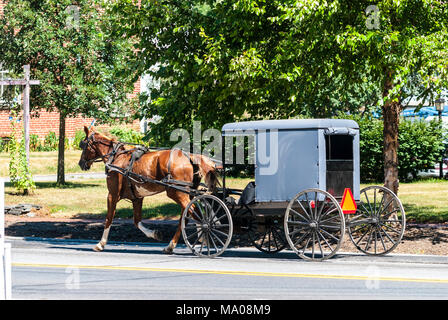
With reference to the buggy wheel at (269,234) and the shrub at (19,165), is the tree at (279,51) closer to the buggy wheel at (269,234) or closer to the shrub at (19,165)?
the buggy wheel at (269,234)

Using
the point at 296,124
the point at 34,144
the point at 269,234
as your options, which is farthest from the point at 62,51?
the point at 296,124

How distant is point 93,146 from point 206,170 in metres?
2.77

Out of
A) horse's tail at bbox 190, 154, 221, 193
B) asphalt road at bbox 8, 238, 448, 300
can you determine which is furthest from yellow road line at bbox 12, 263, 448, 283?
horse's tail at bbox 190, 154, 221, 193

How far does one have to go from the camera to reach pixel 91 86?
26.0m

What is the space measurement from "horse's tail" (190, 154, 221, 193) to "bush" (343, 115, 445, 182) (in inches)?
661

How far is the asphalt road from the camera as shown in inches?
352

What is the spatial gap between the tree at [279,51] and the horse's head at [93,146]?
157cm

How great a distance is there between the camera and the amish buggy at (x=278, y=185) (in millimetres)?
11633

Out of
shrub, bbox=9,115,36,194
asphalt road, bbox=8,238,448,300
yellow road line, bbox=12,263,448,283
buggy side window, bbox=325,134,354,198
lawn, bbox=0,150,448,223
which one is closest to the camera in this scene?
asphalt road, bbox=8,238,448,300

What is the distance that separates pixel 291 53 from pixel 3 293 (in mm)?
8068

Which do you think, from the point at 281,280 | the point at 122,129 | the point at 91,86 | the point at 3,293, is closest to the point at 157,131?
the point at 281,280

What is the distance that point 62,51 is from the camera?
2559 cm

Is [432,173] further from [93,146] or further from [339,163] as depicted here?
[93,146]

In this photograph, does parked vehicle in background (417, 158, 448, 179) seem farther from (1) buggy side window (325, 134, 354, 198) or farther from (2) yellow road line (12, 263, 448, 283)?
(2) yellow road line (12, 263, 448, 283)
